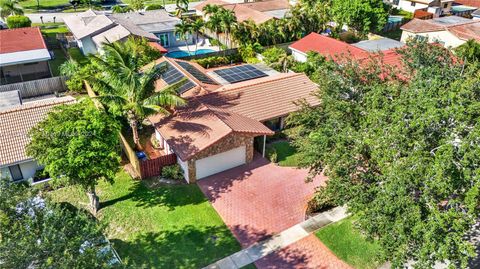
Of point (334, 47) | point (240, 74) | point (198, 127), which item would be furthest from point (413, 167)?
point (334, 47)

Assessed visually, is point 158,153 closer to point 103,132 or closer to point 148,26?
point 103,132

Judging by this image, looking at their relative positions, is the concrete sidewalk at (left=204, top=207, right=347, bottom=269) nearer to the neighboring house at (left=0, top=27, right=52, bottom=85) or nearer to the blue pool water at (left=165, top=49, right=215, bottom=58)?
the neighboring house at (left=0, top=27, right=52, bottom=85)

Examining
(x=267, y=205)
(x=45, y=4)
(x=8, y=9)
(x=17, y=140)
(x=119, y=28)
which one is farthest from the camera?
(x=45, y=4)

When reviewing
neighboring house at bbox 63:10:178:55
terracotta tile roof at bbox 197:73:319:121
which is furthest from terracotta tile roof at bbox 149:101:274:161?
neighboring house at bbox 63:10:178:55

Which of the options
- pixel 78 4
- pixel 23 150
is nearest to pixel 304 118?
pixel 23 150

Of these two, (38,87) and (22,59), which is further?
(22,59)

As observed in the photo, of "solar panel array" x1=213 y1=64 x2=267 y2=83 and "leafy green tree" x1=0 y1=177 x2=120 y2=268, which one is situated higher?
"leafy green tree" x1=0 y1=177 x2=120 y2=268

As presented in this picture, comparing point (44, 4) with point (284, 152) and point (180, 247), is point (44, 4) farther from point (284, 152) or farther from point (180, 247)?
point (180, 247)
